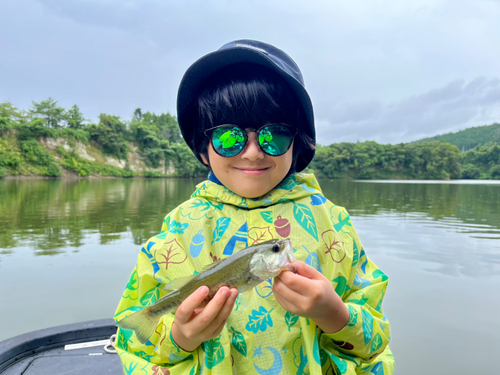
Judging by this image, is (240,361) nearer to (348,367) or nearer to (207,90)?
(348,367)

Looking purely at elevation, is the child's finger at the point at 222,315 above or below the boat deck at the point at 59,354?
above

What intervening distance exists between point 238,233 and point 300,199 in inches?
15.5

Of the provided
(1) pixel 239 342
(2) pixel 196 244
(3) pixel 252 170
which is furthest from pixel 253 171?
(1) pixel 239 342

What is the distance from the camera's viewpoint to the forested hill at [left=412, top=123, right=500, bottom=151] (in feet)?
465

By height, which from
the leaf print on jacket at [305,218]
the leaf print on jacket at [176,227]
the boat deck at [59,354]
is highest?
the leaf print on jacket at [305,218]

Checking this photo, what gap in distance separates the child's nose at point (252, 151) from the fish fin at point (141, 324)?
862 mm

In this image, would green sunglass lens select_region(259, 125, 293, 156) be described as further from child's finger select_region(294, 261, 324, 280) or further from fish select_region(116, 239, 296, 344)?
child's finger select_region(294, 261, 324, 280)

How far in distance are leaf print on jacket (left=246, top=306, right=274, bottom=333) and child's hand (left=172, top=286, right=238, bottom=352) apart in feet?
0.71

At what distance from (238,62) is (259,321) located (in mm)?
1326

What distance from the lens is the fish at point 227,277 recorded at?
1362 millimetres

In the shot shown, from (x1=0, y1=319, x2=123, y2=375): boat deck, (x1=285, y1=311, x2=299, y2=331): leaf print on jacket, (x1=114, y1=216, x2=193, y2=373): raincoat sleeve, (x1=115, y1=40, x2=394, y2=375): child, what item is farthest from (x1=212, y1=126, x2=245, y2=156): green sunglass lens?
(x1=0, y1=319, x2=123, y2=375): boat deck

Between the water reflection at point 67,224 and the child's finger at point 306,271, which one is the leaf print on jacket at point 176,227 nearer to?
the child's finger at point 306,271

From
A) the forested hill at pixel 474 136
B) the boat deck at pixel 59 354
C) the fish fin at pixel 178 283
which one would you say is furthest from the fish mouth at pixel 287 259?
the forested hill at pixel 474 136

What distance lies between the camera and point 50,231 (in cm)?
1119
